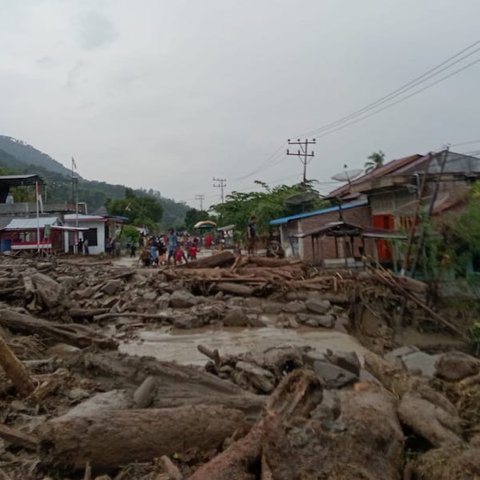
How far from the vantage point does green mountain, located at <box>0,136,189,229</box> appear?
85.1m

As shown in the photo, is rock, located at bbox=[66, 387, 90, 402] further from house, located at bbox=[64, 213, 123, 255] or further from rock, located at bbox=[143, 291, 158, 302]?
house, located at bbox=[64, 213, 123, 255]

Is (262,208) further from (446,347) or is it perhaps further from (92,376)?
(92,376)

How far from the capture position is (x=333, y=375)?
19.6 ft

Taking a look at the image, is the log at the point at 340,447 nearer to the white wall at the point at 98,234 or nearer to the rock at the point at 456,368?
the rock at the point at 456,368

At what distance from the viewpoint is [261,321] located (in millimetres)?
13242

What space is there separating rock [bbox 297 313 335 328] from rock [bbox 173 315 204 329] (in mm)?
2616

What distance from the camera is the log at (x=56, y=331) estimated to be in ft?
26.3

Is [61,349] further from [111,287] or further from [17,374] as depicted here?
[111,287]

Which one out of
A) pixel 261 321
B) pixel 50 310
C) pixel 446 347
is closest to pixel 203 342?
pixel 261 321

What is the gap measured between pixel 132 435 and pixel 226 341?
278 inches

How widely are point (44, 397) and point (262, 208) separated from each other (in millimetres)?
29452

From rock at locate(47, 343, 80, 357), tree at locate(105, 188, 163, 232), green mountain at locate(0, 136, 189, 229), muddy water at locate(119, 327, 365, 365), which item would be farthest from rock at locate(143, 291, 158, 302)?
tree at locate(105, 188, 163, 232)

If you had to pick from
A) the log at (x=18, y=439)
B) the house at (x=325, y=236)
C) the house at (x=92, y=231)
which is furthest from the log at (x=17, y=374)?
the house at (x=92, y=231)

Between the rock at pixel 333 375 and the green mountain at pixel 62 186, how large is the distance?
43.6m
